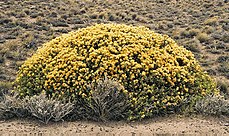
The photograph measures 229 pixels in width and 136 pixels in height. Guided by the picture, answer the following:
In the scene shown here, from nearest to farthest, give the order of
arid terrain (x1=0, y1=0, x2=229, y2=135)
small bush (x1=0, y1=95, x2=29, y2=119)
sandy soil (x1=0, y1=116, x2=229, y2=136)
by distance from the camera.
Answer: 1. sandy soil (x1=0, y1=116, x2=229, y2=136)
2. arid terrain (x1=0, y1=0, x2=229, y2=135)
3. small bush (x1=0, y1=95, x2=29, y2=119)

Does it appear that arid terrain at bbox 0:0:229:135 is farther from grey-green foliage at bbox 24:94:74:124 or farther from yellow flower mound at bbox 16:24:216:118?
yellow flower mound at bbox 16:24:216:118

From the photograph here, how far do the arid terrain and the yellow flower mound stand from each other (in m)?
0.43

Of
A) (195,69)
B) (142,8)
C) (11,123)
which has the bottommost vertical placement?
(142,8)

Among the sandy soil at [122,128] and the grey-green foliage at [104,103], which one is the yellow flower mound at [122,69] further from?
the sandy soil at [122,128]

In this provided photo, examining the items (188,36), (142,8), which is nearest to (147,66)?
(188,36)

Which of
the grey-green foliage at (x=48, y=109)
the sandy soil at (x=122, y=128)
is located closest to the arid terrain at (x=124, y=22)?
the sandy soil at (x=122, y=128)

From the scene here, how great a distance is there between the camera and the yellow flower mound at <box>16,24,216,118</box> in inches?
225

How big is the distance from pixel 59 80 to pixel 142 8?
2292 centimetres

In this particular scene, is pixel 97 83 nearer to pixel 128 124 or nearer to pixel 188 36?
pixel 128 124

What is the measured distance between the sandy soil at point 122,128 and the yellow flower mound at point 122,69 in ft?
0.81

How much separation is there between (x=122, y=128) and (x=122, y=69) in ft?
3.20

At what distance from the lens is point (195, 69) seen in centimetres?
659

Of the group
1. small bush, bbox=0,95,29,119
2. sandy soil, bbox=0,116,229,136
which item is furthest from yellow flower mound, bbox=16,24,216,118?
small bush, bbox=0,95,29,119

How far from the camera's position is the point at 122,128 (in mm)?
5305
